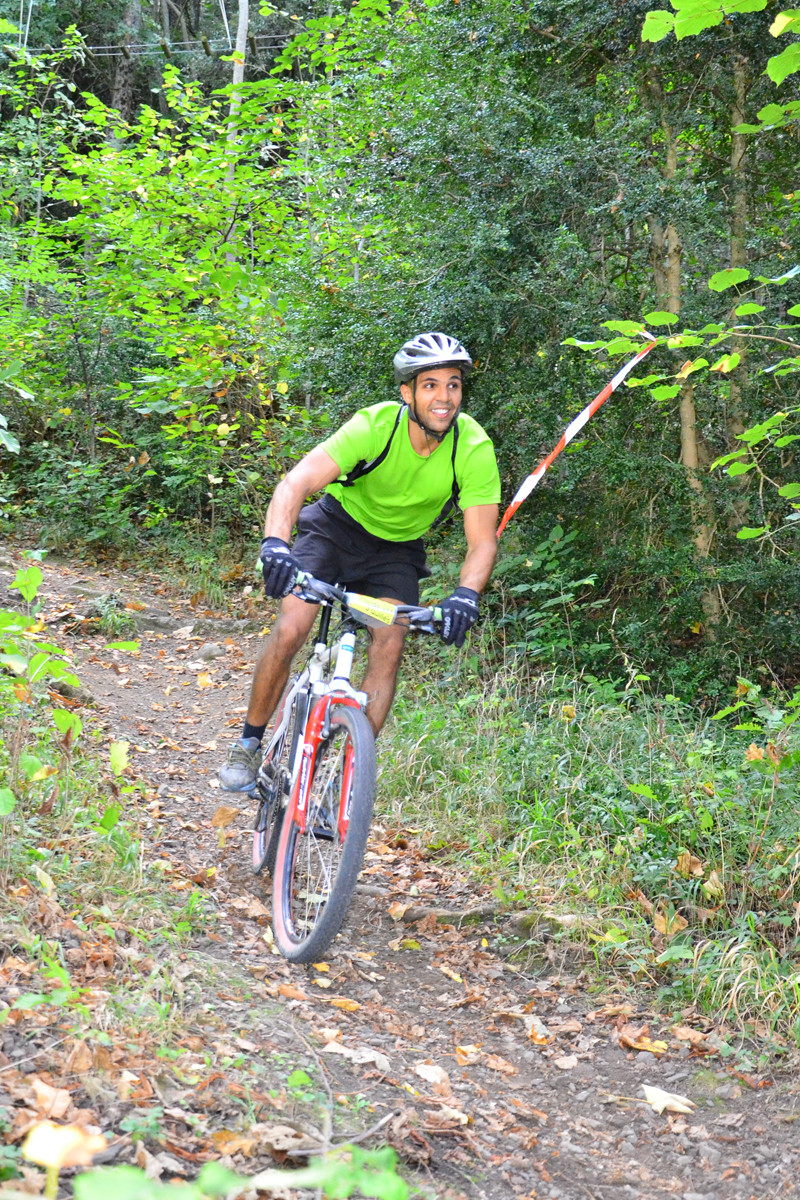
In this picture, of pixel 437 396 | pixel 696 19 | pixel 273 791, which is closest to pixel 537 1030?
pixel 273 791

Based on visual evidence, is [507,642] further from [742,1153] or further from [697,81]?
[742,1153]

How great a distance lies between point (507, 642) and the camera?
24.0 ft

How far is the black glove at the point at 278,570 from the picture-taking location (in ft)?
11.6

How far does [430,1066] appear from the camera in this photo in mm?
3057

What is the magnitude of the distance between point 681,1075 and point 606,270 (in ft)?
18.1

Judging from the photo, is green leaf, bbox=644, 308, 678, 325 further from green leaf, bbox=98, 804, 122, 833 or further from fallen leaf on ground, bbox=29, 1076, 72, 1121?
fallen leaf on ground, bbox=29, 1076, 72, 1121

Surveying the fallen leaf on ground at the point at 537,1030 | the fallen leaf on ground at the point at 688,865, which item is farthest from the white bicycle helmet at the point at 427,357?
the fallen leaf on ground at the point at 537,1030

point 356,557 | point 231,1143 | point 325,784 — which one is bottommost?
point 231,1143

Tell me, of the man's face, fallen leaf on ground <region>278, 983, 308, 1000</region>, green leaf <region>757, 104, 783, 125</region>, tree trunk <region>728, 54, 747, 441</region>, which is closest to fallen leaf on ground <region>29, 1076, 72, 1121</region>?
fallen leaf on ground <region>278, 983, 308, 1000</region>

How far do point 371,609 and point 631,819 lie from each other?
5.67 feet

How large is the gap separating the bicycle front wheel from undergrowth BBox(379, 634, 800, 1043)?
0.98 metres

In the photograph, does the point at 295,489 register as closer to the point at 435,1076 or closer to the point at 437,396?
the point at 437,396

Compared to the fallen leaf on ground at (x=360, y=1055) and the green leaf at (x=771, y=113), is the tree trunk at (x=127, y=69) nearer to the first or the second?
the green leaf at (x=771, y=113)

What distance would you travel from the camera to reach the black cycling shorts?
4.41 meters
